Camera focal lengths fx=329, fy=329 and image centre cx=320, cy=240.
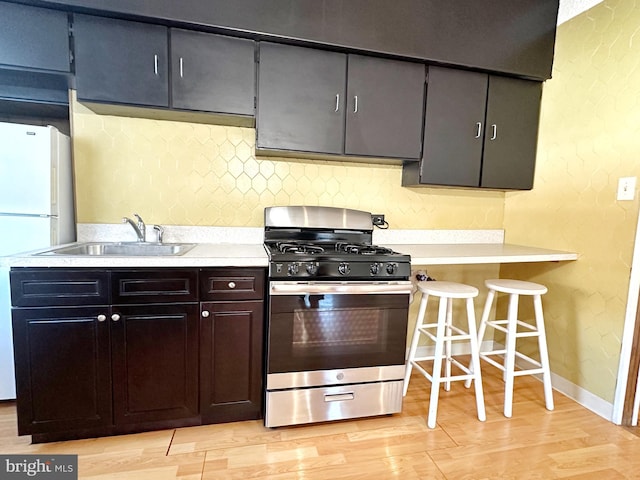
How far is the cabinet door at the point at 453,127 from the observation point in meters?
2.13

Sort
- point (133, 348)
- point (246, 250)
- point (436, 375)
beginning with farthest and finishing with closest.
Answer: point (246, 250) < point (436, 375) < point (133, 348)

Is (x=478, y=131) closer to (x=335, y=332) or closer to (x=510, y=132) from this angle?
(x=510, y=132)

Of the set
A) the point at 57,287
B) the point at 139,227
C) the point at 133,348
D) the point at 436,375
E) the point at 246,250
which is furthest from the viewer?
the point at 139,227

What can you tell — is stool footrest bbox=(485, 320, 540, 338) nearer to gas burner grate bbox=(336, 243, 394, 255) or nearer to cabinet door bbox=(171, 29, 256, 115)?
gas burner grate bbox=(336, 243, 394, 255)

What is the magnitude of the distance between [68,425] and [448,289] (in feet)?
6.79

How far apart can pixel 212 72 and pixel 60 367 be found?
1656 mm

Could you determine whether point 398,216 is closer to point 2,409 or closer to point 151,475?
point 151,475

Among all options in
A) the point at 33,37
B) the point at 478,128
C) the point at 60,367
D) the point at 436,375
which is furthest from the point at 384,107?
the point at 60,367

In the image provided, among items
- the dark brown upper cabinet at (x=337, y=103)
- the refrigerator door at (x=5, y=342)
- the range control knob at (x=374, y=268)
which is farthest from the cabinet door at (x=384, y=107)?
the refrigerator door at (x=5, y=342)

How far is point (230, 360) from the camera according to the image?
170 cm

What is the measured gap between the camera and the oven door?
1.68 metres

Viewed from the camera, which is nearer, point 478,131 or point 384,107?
point 384,107

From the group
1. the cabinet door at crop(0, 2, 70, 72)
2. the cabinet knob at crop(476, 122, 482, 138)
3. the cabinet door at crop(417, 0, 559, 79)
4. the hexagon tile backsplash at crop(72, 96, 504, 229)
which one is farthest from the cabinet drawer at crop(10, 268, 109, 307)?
the cabinet knob at crop(476, 122, 482, 138)

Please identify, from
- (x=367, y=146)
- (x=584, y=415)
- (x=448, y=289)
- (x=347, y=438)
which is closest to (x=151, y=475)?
(x=347, y=438)
